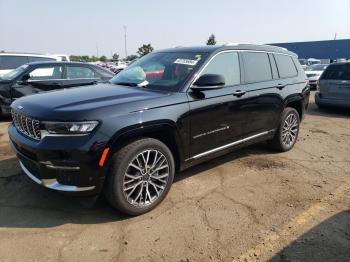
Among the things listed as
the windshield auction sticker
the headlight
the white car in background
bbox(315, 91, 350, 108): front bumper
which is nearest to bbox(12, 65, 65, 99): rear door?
the windshield auction sticker

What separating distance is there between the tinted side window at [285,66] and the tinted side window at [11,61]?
8710 mm

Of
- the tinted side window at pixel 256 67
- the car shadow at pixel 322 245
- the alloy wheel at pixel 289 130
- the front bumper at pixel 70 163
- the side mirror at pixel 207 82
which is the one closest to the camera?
the car shadow at pixel 322 245

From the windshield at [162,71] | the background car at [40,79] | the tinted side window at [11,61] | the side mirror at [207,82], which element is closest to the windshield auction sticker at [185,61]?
the windshield at [162,71]

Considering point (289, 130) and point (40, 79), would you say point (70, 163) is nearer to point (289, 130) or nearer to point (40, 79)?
point (289, 130)

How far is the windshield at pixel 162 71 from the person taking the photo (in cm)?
396

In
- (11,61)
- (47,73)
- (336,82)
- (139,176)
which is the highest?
(11,61)

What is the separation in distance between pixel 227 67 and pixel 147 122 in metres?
1.64

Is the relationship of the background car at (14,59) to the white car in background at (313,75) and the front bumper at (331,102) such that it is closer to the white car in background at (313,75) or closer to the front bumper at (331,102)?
the front bumper at (331,102)

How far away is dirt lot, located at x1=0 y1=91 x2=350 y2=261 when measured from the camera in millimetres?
2873

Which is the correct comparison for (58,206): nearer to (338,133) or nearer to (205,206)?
(205,206)

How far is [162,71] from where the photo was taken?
14.0 ft

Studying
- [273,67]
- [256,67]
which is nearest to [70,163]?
[256,67]

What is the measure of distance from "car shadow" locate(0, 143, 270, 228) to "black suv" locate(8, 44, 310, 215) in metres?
0.37

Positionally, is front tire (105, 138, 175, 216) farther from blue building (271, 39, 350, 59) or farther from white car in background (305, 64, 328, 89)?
blue building (271, 39, 350, 59)
